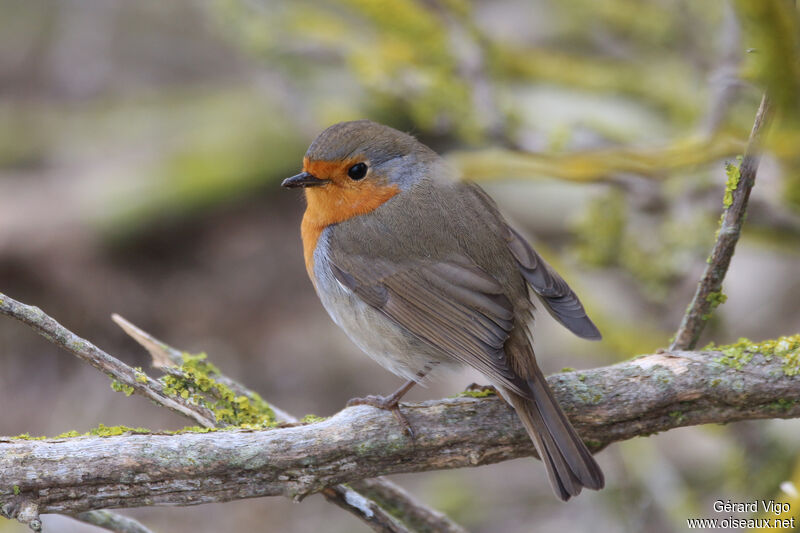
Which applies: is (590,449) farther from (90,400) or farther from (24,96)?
(24,96)

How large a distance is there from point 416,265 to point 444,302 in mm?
207

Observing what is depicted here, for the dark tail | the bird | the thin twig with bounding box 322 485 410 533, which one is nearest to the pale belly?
the bird

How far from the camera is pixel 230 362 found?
6.50 meters

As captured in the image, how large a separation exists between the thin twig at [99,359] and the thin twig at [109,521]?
35 cm

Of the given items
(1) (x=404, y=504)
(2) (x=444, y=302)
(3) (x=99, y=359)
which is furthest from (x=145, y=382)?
(2) (x=444, y=302)

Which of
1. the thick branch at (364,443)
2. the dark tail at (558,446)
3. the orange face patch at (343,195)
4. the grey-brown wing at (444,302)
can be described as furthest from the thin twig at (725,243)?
the orange face patch at (343,195)

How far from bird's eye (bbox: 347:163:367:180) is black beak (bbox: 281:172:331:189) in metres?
0.10

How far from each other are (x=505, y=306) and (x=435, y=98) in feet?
6.25

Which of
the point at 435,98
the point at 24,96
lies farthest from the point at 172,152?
the point at 435,98

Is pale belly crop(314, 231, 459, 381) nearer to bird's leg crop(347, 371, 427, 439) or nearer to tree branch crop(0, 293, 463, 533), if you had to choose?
bird's leg crop(347, 371, 427, 439)

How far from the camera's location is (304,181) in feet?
11.0

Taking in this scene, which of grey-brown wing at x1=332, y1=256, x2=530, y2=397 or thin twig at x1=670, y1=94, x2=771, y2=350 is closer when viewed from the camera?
thin twig at x1=670, y1=94, x2=771, y2=350

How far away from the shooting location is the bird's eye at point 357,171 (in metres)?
3.40

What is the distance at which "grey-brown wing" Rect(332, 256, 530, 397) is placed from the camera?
2924mm
